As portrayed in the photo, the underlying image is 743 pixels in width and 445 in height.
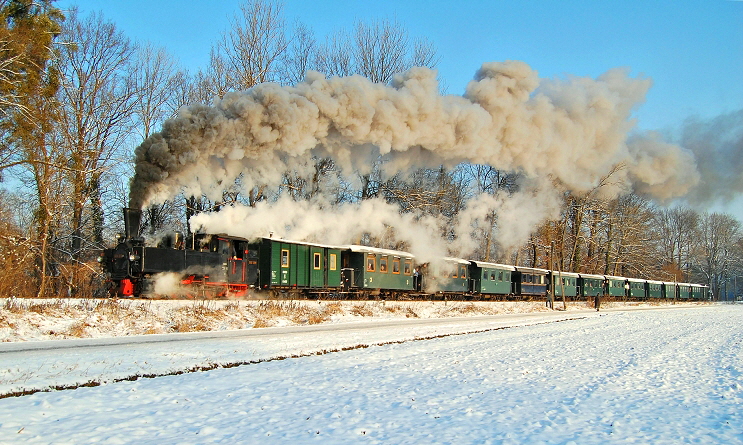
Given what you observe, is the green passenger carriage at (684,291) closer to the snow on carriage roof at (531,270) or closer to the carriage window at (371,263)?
the snow on carriage roof at (531,270)

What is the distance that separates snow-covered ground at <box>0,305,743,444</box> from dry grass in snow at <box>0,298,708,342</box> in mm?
1245

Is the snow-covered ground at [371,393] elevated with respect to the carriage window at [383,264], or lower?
lower

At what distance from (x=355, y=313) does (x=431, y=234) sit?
11392 millimetres

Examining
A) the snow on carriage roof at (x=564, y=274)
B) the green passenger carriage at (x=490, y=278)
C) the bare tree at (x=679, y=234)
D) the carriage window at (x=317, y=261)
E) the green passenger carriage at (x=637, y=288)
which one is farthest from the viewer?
→ the bare tree at (x=679, y=234)

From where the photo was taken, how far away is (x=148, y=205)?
1950 centimetres

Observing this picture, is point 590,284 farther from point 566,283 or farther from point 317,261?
point 317,261

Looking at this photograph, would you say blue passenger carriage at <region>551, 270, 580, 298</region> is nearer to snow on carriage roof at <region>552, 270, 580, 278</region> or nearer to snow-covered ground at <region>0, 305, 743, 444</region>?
snow on carriage roof at <region>552, 270, 580, 278</region>

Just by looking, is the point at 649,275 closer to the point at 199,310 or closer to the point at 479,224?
the point at 479,224

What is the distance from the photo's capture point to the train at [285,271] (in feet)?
65.8

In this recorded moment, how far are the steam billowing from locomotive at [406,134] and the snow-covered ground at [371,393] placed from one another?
24.2ft

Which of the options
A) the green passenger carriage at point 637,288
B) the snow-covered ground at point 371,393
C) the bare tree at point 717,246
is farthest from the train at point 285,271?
the bare tree at point 717,246

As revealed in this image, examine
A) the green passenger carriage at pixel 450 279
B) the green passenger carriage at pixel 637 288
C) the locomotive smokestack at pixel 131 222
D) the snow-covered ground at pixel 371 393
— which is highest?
the locomotive smokestack at pixel 131 222

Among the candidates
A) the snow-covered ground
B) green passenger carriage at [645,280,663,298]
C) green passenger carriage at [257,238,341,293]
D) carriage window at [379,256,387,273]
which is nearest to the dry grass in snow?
the snow-covered ground

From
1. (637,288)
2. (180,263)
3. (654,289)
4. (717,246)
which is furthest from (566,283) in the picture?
(717,246)
